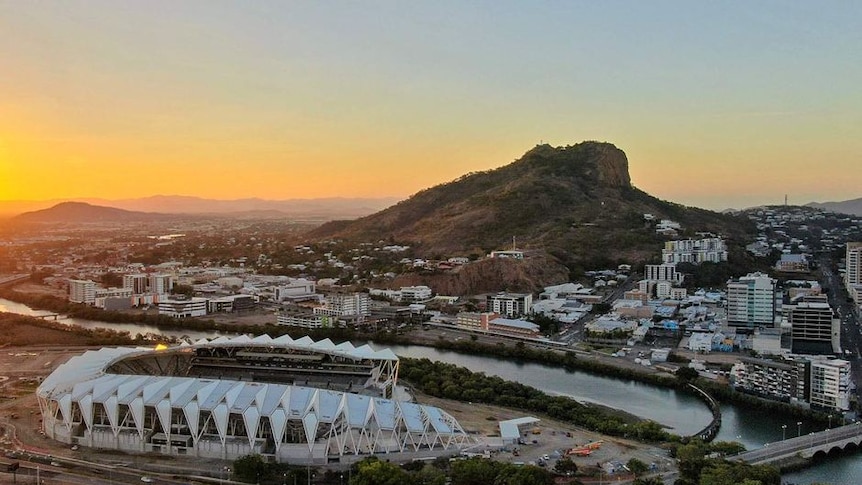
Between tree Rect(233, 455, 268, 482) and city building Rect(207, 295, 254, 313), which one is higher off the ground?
city building Rect(207, 295, 254, 313)

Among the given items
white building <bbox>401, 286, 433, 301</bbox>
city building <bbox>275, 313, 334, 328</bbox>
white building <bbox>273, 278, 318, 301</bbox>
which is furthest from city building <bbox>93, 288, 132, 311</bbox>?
white building <bbox>401, 286, 433, 301</bbox>

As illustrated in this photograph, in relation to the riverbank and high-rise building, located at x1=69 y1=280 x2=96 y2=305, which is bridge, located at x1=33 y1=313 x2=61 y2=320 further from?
high-rise building, located at x1=69 y1=280 x2=96 y2=305

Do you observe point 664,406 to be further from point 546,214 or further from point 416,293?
point 546,214

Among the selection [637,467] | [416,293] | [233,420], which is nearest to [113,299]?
[416,293]

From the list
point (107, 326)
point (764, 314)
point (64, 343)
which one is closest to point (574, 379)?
point (764, 314)

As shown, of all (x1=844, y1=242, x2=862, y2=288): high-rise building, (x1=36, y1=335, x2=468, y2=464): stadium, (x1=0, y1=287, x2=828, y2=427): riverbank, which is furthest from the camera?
(x1=844, y1=242, x2=862, y2=288): high-rise building
